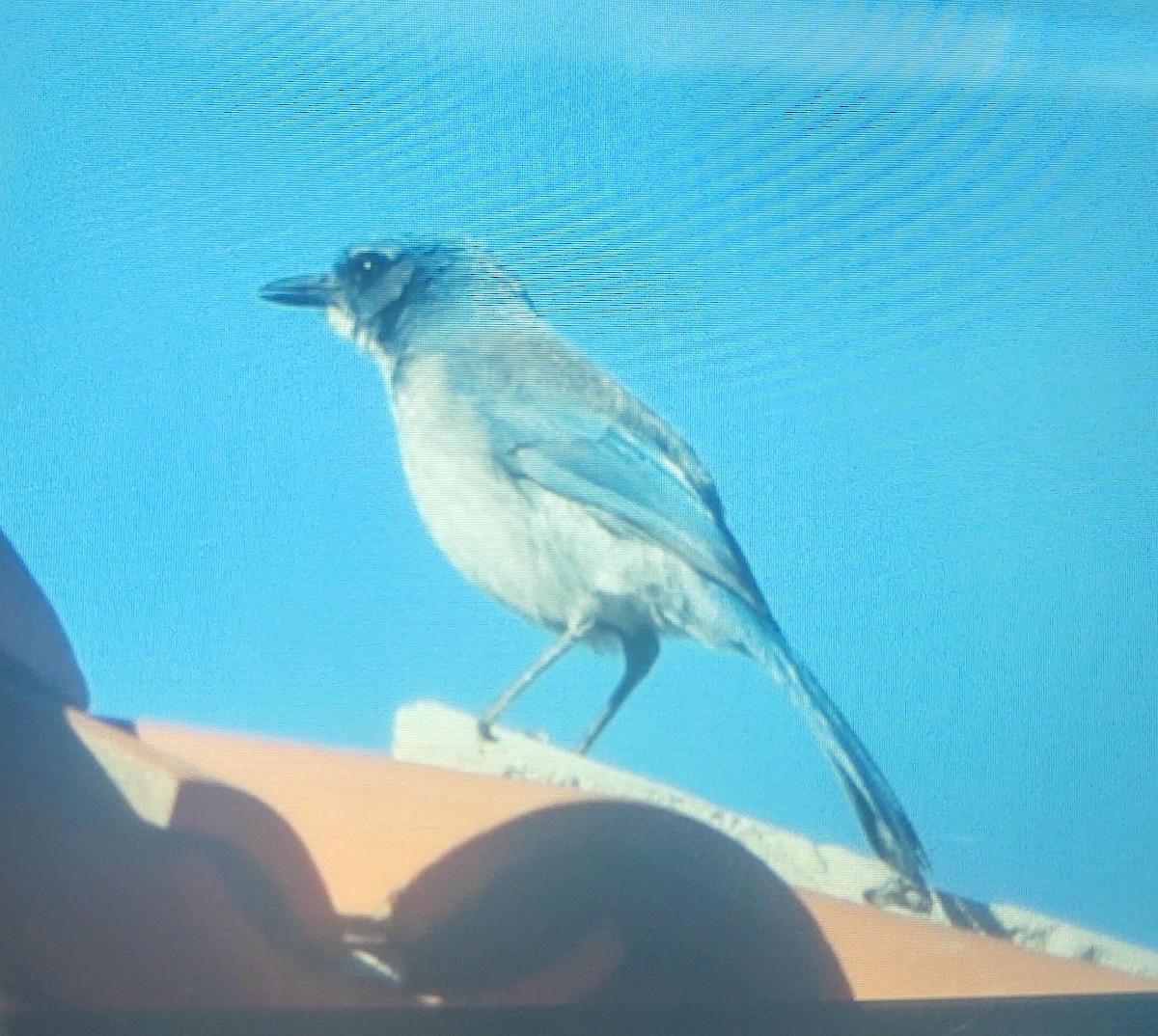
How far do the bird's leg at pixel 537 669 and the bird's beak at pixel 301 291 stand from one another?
46 cm

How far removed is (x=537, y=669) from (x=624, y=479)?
257 millimetres

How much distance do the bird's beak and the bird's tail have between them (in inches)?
24.8

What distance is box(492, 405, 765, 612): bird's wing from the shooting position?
1428 mm

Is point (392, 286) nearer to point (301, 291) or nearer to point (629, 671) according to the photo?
point (301, 291)

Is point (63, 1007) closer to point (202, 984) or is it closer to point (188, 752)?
point (202, 984)

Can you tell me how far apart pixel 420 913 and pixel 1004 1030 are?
598mm

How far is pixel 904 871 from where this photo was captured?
1.33 m

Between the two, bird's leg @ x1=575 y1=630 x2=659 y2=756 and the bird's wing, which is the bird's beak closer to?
the bird's wing

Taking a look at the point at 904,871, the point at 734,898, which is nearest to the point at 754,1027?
the point at 734,898

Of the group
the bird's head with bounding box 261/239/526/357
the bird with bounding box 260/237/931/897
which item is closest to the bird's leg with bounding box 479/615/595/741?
the bird with bounding box 260/237/931/897

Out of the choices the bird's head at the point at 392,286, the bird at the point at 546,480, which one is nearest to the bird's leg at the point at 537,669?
the bird at the point at 546,480

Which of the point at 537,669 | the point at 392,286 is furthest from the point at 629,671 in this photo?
the point at 392,286

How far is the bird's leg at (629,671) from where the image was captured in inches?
53.9

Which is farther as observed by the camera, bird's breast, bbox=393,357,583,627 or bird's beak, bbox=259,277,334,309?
bird's breast, bbox=393,357,583,627
